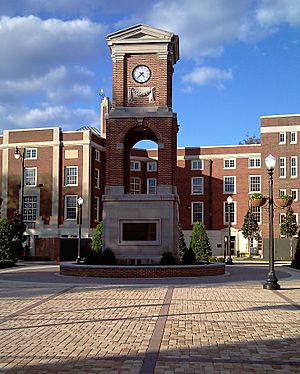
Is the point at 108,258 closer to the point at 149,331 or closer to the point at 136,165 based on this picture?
the point at 149,331

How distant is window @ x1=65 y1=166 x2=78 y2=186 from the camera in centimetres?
5506

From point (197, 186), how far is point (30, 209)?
20366mm

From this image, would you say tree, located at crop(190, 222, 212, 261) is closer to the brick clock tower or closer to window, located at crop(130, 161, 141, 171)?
the brick clock tower

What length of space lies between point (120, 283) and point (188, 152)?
154ft

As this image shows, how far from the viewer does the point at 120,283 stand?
18422mm

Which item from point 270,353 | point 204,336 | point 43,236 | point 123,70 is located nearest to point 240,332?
point 204,336

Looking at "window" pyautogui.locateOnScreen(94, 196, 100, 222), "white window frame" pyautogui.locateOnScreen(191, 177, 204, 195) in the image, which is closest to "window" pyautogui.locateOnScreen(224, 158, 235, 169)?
"white window frame" pyautogui.locateOnScreen(191, 177, 204, 195)

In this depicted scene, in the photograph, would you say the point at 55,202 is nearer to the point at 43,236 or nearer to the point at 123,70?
the point at 43,236

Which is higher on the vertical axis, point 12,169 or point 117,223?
point 12,169

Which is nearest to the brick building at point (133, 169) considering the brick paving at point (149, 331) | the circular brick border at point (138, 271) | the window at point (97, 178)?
the window at point (97, 178)

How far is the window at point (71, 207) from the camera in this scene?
5441cm

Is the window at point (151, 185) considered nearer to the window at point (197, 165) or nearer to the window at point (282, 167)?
the window at point (197, 165)

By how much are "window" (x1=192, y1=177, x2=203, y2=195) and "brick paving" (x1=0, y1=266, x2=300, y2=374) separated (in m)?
47.7

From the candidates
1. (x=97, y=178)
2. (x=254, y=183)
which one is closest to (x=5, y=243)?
(x=97, y=178)
